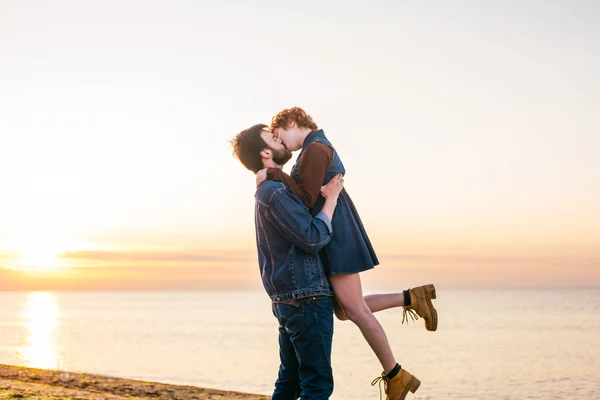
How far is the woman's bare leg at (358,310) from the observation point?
12.8ft

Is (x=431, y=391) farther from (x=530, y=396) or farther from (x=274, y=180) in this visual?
(x=274, y=180)

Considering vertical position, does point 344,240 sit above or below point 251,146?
below

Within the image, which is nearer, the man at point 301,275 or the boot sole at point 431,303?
the man at point 301,275

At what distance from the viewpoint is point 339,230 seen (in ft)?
12.8

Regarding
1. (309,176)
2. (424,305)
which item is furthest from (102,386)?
(309,176)

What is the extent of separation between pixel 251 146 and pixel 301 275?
0.82 metres

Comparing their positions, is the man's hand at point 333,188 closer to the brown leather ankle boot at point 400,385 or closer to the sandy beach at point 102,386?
the brown leather ankle boot at point 400,385

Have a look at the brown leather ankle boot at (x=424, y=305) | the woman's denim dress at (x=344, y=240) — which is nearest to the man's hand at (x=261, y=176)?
the woman's denim dress at (x=344, y=240)

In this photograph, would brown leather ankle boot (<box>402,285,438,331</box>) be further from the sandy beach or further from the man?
the sandy beach

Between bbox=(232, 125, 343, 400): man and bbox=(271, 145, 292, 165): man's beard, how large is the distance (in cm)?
27

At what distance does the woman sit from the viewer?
3.86 metres

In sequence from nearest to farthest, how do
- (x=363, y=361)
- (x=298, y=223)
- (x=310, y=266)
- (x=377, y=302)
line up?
(x=298, y=223), (x=310, y=266), (x=377, y=302), (x=363, y=361)

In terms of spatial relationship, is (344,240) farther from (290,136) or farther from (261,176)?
(290,136)

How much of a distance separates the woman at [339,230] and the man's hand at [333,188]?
0.05 metres
